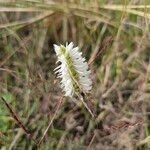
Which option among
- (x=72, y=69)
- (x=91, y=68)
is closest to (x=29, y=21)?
(x=91, y=68)

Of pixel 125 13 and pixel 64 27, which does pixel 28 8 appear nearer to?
pixel 64 27

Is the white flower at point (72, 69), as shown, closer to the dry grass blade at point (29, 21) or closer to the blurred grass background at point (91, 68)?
the blurred grass background at point (91, 68)

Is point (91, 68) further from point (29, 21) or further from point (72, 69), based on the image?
point (72, 69)

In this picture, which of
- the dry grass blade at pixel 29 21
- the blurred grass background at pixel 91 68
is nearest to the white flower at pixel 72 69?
the blurred grass background at pixel 91 68

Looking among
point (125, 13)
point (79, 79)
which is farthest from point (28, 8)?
point (79, 79)

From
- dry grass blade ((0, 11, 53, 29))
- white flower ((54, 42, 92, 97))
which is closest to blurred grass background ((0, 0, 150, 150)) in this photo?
dry grass blade ((0, 11, 53, 29))

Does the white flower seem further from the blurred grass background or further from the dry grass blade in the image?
the dry grass blade
